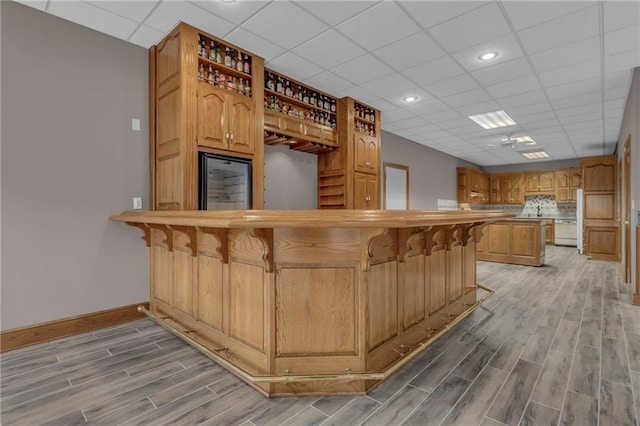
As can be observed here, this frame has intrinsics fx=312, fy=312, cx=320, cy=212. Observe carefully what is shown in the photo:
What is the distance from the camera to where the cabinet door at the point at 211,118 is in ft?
10.0

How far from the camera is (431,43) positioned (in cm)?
313

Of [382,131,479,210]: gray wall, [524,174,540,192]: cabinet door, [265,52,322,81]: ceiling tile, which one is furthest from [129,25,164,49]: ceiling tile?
[524,174,540,192]: cabinet door

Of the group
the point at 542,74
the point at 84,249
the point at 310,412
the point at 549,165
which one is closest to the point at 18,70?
the point at 84,249

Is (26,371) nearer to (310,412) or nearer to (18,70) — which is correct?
(310,412)

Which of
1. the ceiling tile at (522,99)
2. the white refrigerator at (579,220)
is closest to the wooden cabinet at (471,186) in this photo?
the white refrigerator at (579,220)

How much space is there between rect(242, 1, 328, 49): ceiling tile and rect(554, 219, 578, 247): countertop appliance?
10.1 meters

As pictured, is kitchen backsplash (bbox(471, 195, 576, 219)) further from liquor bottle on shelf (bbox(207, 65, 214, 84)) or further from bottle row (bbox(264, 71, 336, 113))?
liquor bottle on shelf (bbox(207, 65, 214, 84))

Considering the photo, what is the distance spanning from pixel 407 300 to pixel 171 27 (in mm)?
3224

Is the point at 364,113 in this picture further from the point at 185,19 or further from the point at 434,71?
the point at 185,19

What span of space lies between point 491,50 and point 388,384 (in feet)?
11.0

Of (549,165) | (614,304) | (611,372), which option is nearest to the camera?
(611,372)

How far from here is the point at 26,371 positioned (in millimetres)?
2205

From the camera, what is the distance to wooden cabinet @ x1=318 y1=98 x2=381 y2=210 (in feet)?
15.4

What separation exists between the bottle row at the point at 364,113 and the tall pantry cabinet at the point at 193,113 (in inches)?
74.8
